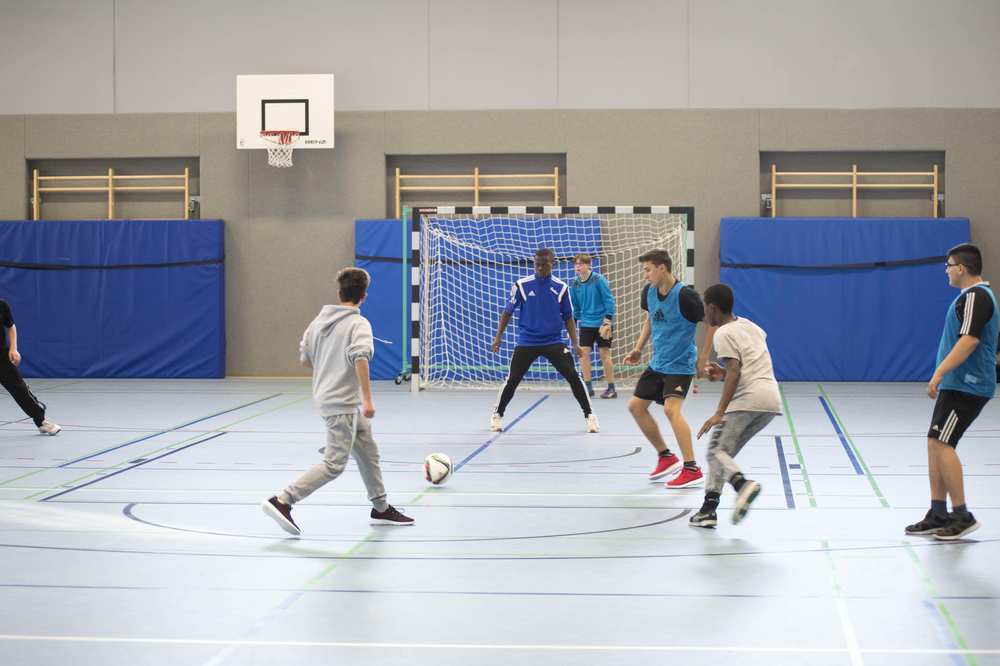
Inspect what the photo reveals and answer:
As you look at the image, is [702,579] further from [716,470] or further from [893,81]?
[893,81]

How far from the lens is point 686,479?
8828 millimetres

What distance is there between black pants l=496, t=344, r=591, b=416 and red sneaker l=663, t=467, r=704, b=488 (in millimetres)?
3010

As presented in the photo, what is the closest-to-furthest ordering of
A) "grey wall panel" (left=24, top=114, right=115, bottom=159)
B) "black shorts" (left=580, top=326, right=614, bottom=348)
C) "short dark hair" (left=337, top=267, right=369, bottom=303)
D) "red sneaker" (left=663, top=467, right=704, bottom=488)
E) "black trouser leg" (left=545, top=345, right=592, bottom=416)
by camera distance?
1. "short dark hair" (left=337, top=267, right=369, bottom=303)
2. "red sneaker" (left=663, top=467, right=704, bottom=488)
3. "black trouser leg" (left=545, top=345, right=592, bottom=416)
4. "black shorts" (left=580, top=326, right=614, bottom=348)
5. "grey wall panel" (left=24, top=114, right=115, bottom=159)

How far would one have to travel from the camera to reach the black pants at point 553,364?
465 inches

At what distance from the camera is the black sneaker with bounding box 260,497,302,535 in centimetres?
684

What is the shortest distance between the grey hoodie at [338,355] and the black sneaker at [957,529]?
12.3ft

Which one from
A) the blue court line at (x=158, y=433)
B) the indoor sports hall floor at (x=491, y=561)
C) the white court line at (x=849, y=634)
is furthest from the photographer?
the blue court line at (x=158, y=433)

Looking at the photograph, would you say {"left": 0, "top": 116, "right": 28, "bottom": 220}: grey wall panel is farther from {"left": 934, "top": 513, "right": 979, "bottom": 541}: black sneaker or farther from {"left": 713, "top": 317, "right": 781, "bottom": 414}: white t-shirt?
{"left": 934, "top": 513, "right": 979, "bottom": 541}: black sneaker

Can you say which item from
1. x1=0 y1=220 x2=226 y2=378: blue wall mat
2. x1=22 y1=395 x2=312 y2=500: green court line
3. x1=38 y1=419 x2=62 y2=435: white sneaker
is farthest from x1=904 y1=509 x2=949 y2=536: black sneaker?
x1=0 y1=220 x2=226 y2=378: blue wall mat

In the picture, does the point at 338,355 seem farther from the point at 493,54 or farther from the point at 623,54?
the point at 623,54

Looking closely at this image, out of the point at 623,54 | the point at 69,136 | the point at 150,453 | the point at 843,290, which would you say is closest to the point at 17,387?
the point at 150,453

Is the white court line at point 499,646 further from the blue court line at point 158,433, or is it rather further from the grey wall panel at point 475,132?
the grey wall panel at point 475,132

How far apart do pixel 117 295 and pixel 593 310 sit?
954cm

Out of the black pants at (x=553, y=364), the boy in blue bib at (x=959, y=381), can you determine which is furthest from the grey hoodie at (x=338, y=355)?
the black pants at (x=553, y=364)
